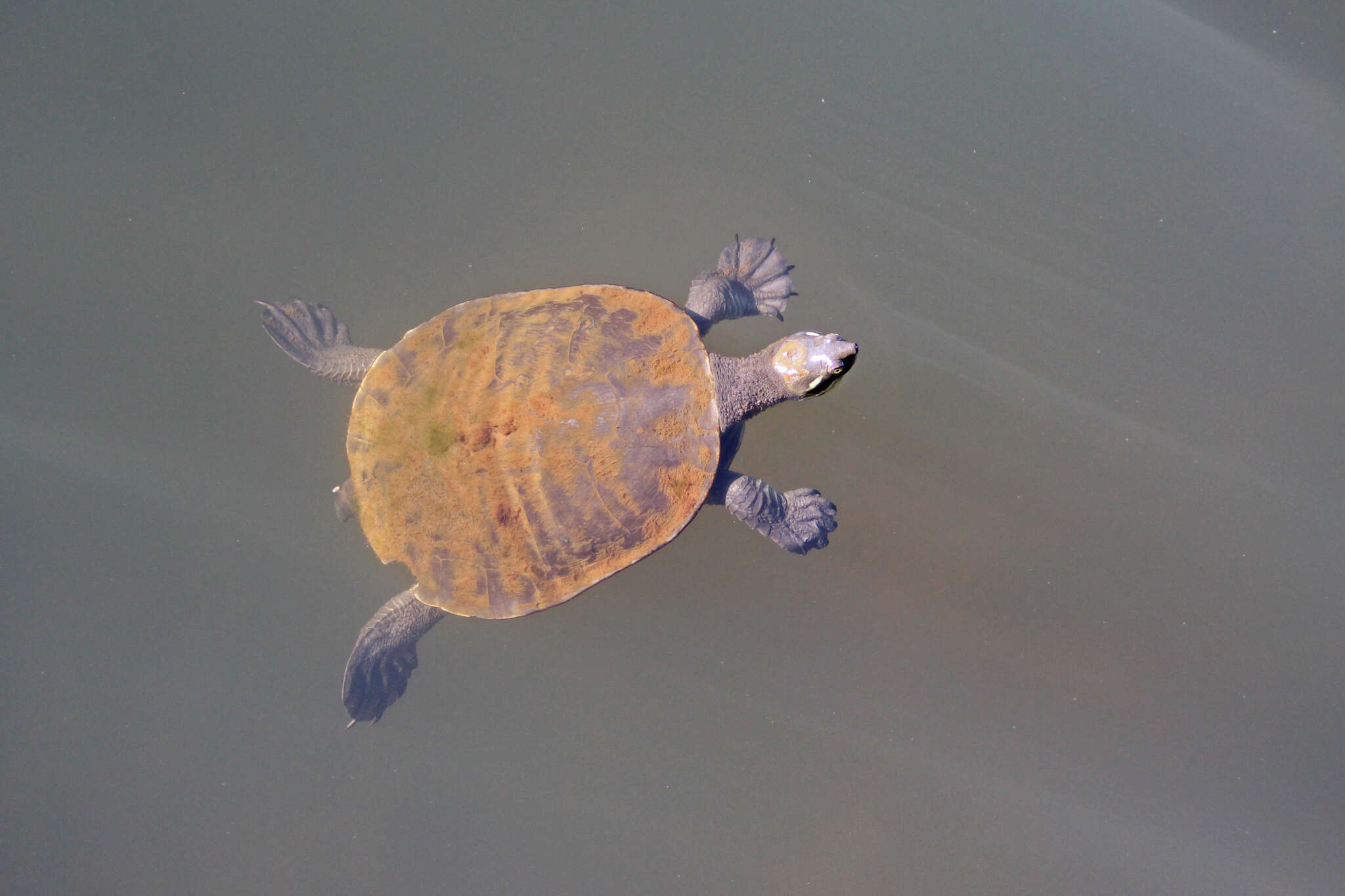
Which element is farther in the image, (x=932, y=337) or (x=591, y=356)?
(x=932, y=337)

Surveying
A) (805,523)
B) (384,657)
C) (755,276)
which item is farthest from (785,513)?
(384,657)

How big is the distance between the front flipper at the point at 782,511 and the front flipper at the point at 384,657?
5.54 feet

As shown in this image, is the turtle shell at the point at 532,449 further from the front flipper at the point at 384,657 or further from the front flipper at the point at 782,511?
the front flipper at the point at 384,657

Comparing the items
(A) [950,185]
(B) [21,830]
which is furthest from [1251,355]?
(B) [21,830]

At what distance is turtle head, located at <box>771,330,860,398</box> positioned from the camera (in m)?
2.95

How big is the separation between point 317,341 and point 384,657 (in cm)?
183

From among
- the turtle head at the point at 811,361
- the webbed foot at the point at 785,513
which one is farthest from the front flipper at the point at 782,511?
the turtle head at the point at 811,361

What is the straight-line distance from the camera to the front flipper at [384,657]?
3.40 m

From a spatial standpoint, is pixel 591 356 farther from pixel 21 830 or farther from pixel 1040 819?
pixel 21 830

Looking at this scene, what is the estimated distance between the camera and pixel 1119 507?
3.54 metres

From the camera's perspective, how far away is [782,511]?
3.37m

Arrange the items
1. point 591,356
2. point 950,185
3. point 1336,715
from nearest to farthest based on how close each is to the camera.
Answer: point 591,356 < point 1336,715 < point 950,185

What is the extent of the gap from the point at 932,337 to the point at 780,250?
100 cm

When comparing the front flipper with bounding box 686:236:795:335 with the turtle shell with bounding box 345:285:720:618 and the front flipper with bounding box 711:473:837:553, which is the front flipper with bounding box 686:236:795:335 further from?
the front flipper with bounding box 711:473:837:553
